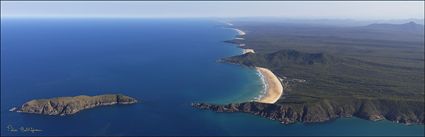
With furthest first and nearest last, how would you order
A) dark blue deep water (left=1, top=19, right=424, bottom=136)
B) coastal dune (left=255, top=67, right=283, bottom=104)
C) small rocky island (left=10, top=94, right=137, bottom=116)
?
coastal dune (left=255, top=67, right=283, bottom=104), small rocky island (left=10, top=94, right=137, bottom=116), dark blue deep water (left=1, top=19, right=424, bottom=136)

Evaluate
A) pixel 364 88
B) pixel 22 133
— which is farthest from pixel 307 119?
pixel 22 133

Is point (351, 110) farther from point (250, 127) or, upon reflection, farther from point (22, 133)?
point (22, 133)
